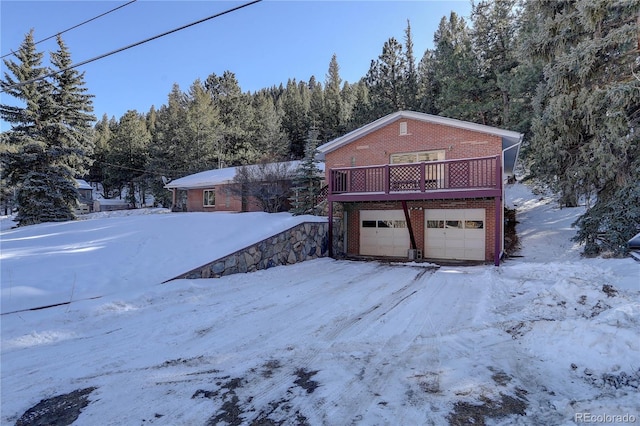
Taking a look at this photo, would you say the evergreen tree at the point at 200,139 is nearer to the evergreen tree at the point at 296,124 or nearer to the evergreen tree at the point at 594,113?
the evergreen tree at the point at 296,124

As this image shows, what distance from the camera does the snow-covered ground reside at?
2.93 meters

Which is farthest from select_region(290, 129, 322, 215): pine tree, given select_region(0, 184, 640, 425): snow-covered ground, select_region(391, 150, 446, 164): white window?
select_region(0, 184, 640, 425): snow-covered ground

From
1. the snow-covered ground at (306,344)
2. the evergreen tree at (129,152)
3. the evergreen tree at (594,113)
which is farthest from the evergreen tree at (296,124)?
the snow-covered ground at (306,344)

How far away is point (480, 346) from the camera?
13.5ft

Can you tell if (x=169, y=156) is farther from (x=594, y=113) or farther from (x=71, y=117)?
(x=594, y=113)

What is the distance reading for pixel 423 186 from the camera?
11672 mm

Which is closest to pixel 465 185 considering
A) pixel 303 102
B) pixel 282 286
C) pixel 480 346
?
pixel 282 286

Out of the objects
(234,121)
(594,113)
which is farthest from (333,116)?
(594,113)

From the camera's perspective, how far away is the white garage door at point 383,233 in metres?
13.9

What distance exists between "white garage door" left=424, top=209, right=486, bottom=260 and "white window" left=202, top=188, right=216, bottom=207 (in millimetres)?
15748

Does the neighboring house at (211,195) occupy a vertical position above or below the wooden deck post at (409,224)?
above

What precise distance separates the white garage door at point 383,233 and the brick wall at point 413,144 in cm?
223

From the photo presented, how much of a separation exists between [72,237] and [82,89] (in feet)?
65.5

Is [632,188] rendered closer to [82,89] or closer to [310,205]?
[310,205]
